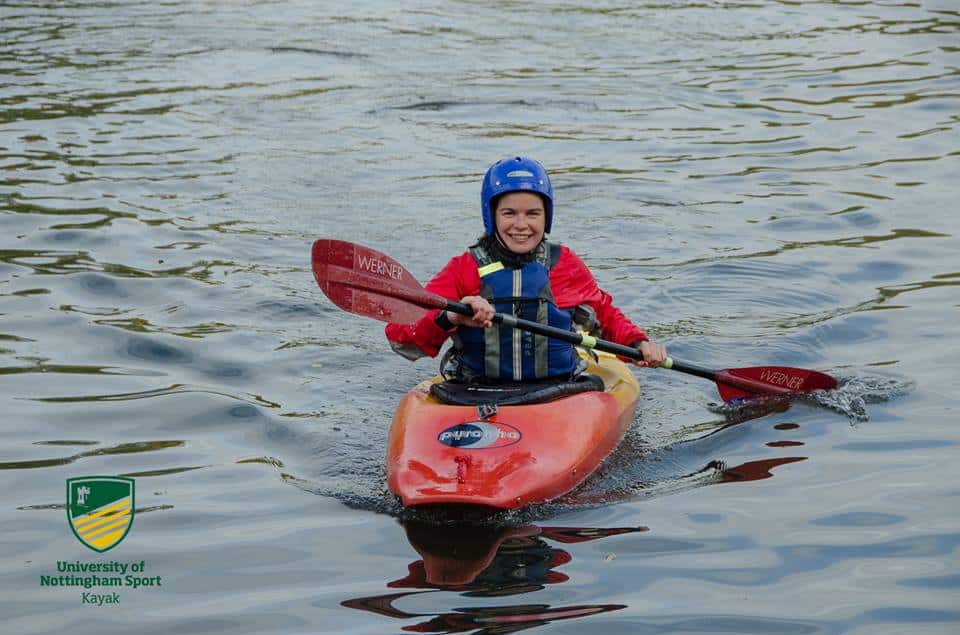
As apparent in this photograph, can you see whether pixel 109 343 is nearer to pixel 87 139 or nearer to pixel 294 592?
pixel 294 592

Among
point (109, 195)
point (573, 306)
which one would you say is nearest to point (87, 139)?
point (109, 195)

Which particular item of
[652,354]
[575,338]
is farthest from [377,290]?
[652,354]

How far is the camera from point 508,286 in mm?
6637

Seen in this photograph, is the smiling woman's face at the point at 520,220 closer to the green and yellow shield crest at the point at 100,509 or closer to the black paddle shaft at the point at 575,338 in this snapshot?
the black paddle shaft at the point at 575,338

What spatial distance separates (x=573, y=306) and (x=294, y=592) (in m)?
2.43

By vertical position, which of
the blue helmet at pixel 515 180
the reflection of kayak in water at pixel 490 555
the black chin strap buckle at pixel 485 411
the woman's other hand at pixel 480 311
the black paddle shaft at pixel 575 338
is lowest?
the reflection of kayak in water at pixel 490 555

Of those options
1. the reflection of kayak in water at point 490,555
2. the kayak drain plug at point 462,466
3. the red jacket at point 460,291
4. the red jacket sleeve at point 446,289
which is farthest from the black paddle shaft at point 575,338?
the reflection of kayak in water at point 490,555

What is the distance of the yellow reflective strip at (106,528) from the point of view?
5.55 meters

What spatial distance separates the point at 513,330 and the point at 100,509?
2.09 m

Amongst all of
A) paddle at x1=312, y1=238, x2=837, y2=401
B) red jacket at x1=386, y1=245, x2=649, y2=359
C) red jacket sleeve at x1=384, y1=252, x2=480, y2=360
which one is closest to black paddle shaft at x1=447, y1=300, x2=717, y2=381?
paddle at x1=312, y1=238, x2=837, y2=401

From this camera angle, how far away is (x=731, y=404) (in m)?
7.60

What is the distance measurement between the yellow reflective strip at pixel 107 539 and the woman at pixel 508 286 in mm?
1737

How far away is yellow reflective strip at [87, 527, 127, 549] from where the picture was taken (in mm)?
5469

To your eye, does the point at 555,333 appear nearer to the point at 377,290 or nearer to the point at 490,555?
the point at 377,290
